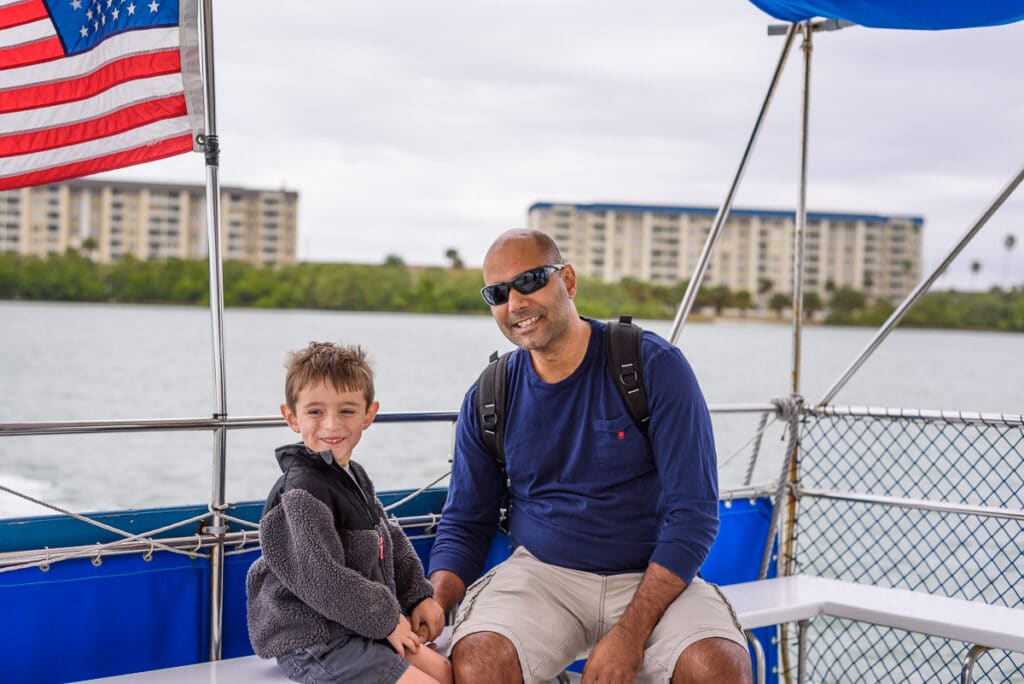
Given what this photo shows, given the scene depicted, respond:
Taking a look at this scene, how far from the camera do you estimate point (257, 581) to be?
2.31 meters

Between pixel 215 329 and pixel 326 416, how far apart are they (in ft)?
1.62

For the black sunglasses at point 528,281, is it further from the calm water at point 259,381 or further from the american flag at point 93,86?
the calm water at point 259,381

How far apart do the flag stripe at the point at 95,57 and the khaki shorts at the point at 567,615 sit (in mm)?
1729

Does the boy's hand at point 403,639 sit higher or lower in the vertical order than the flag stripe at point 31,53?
lower

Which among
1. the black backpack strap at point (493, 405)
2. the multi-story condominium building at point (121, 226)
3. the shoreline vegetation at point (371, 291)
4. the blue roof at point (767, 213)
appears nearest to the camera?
the black backpack strap at point (493, 405)

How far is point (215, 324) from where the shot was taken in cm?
254

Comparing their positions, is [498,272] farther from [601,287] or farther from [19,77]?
[601,287]

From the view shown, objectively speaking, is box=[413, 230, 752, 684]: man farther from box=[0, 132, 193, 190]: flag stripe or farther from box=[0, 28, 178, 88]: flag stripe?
box=[0, 28, 178, 88]: flag stripe

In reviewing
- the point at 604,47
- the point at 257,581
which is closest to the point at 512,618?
the point at 257,581

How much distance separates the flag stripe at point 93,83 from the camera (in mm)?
2551

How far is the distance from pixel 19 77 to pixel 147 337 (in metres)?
61.2

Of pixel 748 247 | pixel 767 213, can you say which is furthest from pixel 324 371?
pixel 767 213

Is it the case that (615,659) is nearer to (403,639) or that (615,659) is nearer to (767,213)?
(403,639)

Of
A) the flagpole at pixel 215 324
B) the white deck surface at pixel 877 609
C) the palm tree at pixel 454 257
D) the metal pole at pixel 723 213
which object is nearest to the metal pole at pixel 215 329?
the flagpole at pixel 215 324
